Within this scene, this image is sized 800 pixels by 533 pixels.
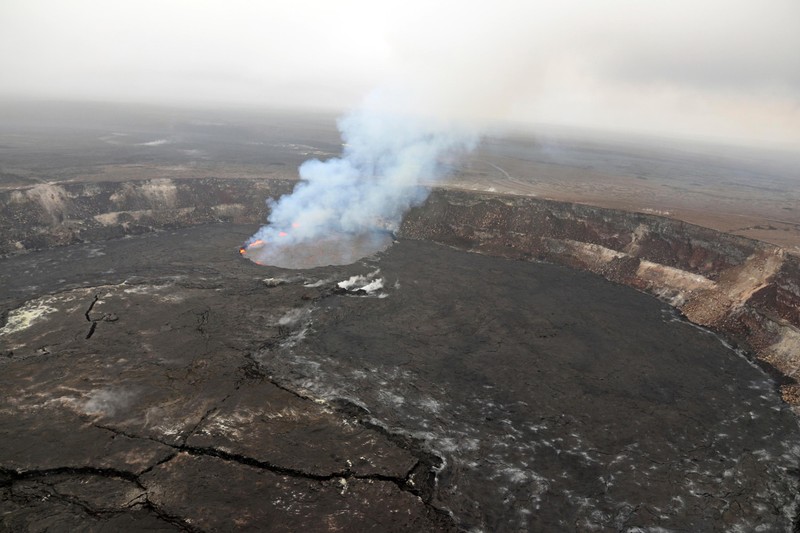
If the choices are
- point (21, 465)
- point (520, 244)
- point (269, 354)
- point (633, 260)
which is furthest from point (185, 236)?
point (633, 260)

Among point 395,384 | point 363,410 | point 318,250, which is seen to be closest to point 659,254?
point 395,384

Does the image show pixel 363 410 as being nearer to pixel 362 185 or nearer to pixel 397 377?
pixel 397 377

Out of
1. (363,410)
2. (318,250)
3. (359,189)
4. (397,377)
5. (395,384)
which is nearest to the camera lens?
(363,410)

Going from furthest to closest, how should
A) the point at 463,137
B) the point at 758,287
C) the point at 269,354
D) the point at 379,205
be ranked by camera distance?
the point at 463,137 < the point at 379,205 < the point at 758,287 < the point at 269,354

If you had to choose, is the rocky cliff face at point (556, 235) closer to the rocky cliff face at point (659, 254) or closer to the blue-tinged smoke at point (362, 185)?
the rocky cliff face at point (659, 254)

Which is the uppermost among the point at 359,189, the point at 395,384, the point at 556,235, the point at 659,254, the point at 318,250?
the point at 359,189

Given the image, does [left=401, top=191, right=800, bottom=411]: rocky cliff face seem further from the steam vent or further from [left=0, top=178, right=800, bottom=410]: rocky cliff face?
the steam vent

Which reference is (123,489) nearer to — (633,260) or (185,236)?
(185,236)
